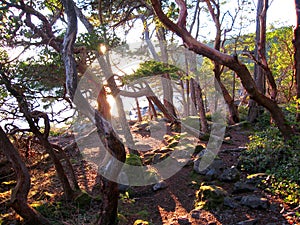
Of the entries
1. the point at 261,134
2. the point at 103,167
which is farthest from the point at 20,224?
the point at 261,134

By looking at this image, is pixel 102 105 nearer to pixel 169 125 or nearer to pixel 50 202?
pixel 50 202

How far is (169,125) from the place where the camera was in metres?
12.8

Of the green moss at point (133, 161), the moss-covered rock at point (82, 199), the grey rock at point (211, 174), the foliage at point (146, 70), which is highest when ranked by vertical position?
the foliage at point (146, 70)

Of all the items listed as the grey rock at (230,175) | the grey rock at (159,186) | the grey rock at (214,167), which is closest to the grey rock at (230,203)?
the grey rock at (230,175)

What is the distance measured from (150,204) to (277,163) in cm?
307

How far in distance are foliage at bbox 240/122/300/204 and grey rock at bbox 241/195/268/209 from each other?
1.19ft

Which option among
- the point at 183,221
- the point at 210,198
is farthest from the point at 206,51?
the point at 183,221

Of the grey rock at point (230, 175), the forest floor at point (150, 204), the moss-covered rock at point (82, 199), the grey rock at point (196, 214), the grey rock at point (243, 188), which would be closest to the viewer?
the forest floor at point (150, 204)

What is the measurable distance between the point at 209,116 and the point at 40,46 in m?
10.2

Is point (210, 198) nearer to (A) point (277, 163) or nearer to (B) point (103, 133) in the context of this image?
(A) point (277, 163)

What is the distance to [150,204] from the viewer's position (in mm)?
6043

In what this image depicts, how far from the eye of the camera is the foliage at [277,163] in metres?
4.83

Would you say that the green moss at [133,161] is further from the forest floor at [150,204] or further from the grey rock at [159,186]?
the grey rock at [159,186]

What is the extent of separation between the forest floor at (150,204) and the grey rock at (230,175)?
0.37ft
